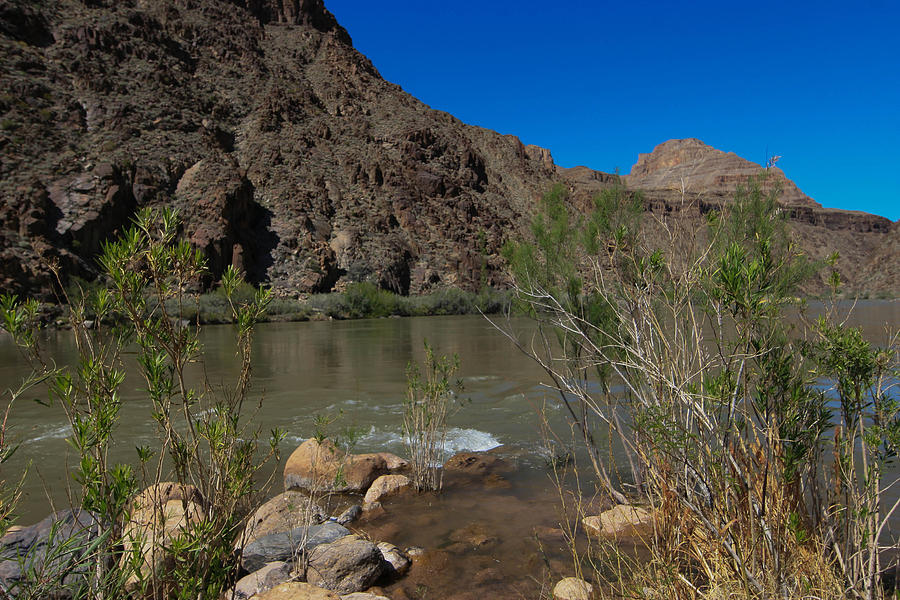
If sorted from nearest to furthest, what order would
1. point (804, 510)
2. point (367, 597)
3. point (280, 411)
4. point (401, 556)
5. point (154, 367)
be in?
1. point (154, 367)
2. point (804, 510)
3. point (367, 597)
4. point (401, 556)
5. point (280, 411)

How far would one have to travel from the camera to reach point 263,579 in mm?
3408

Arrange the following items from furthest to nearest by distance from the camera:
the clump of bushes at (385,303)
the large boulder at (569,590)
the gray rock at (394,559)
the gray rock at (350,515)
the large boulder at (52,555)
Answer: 1. the clump of bushes at (385,303)
2. the gray rock at (350,515)
3. the gray rock at (394,559)
4. the large boulder at (569,590)
5. the large boulder at (52,555)

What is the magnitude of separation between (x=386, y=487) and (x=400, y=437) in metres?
2.46

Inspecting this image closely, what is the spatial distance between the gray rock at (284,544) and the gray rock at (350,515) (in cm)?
57

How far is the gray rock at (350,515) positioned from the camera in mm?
4820

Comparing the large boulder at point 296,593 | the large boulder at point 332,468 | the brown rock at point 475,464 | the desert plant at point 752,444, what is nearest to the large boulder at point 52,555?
the large boulder at point 296,593

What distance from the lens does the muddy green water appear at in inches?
156

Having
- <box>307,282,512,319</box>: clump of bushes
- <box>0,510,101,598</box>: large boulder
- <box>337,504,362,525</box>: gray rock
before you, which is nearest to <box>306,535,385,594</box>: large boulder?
<box>337,504,362,525</box>: gray rock

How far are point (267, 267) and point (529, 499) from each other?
3826cm

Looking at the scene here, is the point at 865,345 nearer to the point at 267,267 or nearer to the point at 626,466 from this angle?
the point at 626,466

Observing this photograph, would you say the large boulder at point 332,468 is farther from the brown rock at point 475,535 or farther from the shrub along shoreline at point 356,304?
the shrub along shoreline at point 356,304

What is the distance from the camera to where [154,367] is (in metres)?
1.95

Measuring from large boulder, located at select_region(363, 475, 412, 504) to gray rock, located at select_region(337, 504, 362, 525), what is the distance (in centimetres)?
20

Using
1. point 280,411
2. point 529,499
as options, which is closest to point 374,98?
point 280,411
